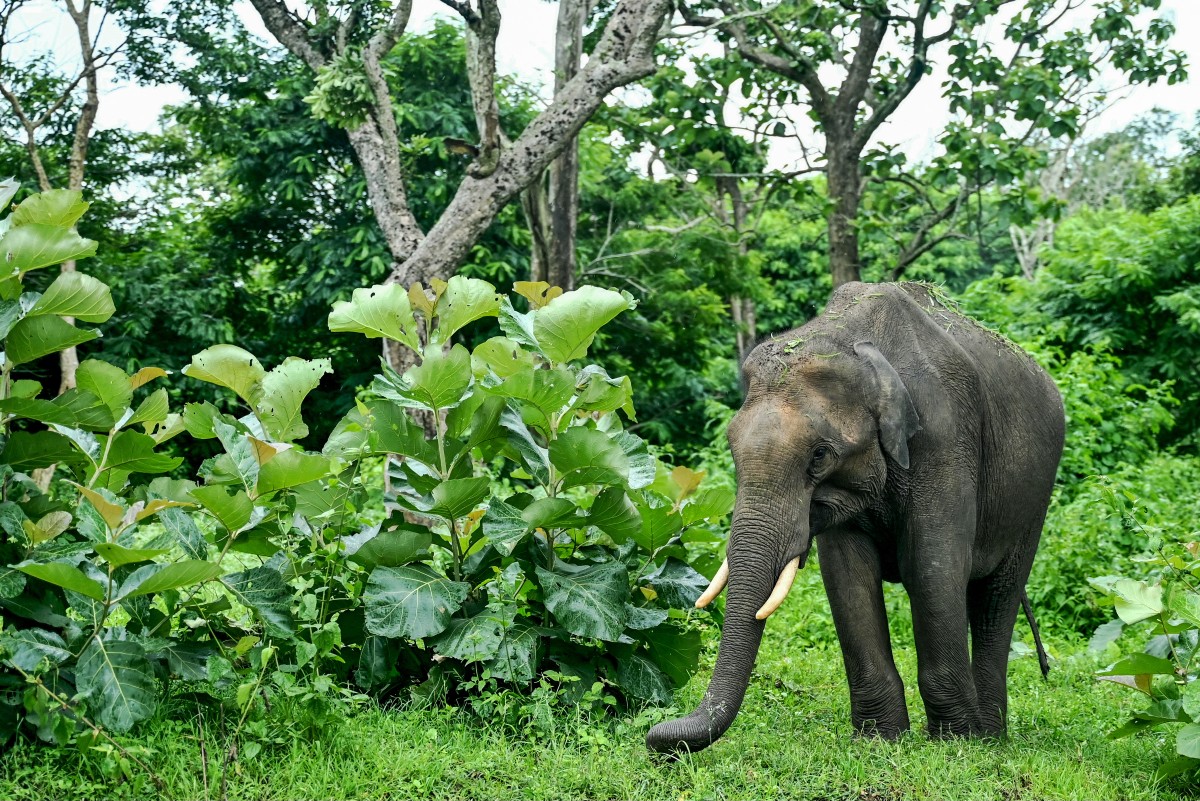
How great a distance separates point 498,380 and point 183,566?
158 centimetres

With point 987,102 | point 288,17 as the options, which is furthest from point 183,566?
point 987,102

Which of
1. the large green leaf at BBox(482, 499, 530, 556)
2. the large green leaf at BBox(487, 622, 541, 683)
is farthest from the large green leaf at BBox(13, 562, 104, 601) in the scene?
the large green leaf at BBox(487, 622, 541, 683)

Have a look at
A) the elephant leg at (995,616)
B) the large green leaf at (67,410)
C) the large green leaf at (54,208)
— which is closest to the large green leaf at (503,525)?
the large green leaf at (67,410)

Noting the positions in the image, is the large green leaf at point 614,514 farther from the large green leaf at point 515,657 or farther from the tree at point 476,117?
the tree at point 476,117

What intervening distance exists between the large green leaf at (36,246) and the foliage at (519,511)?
1.05 m

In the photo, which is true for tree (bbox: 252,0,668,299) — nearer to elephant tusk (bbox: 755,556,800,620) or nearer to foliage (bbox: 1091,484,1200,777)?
elephant tusk (bbox: 755,556,800,620)

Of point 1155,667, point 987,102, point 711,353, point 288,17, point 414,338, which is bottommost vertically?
point 711,353

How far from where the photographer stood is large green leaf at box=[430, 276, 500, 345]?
16.1 ft

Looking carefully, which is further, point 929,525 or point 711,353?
point 711,353

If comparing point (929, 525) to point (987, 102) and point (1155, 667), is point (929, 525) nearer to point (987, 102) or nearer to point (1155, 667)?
point (1155, 667)


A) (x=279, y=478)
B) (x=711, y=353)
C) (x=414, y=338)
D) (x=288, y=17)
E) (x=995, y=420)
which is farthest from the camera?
(x=711, y=353)

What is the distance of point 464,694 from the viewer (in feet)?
16.5

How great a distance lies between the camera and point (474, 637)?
4.61 meters

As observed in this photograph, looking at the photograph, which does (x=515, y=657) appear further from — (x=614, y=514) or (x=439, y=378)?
(x=439, y=378)
